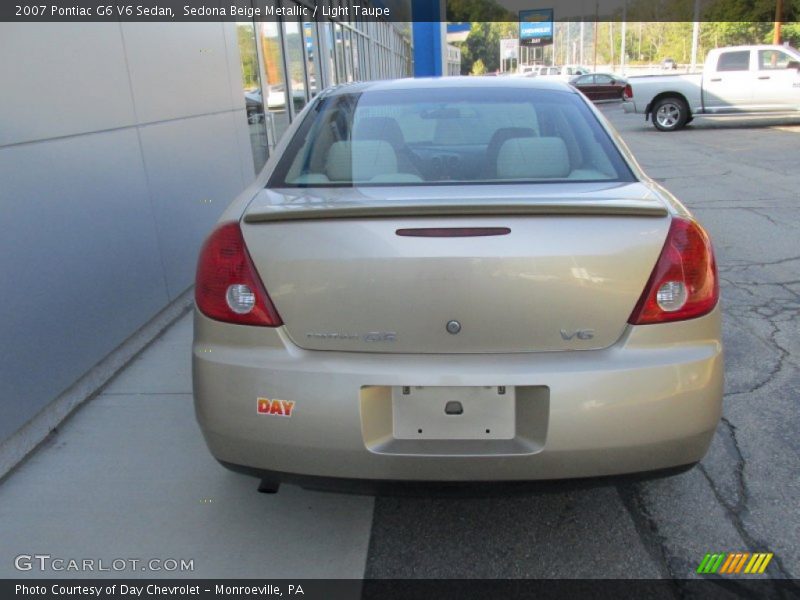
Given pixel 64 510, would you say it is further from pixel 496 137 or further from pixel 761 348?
pixel 761 348

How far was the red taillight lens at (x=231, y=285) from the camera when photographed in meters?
2.10

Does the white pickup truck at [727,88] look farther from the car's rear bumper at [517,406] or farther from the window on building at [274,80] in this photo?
the car's rear bumper at [517,406]

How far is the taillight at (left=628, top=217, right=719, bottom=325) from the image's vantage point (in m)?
2.04

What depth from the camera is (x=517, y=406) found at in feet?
6.57

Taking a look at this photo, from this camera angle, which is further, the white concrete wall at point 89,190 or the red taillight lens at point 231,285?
the white concrete wall at point 89,190

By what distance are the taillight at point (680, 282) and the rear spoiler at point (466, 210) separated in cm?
10

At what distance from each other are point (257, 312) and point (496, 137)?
1.35 metres

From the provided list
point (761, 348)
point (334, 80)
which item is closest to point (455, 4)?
point (334, 80)

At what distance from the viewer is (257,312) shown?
2.10 metres

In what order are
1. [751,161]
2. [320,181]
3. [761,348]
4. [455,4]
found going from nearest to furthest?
[320,181], [761,348], [751,161], [455,4]

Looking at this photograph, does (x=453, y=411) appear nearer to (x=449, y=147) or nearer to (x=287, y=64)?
(x=449, y=147)

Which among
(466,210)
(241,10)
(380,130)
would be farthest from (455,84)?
(241,10)

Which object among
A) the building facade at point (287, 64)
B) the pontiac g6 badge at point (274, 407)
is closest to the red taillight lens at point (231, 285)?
the pontiac g6 badge at point (274, 407)
